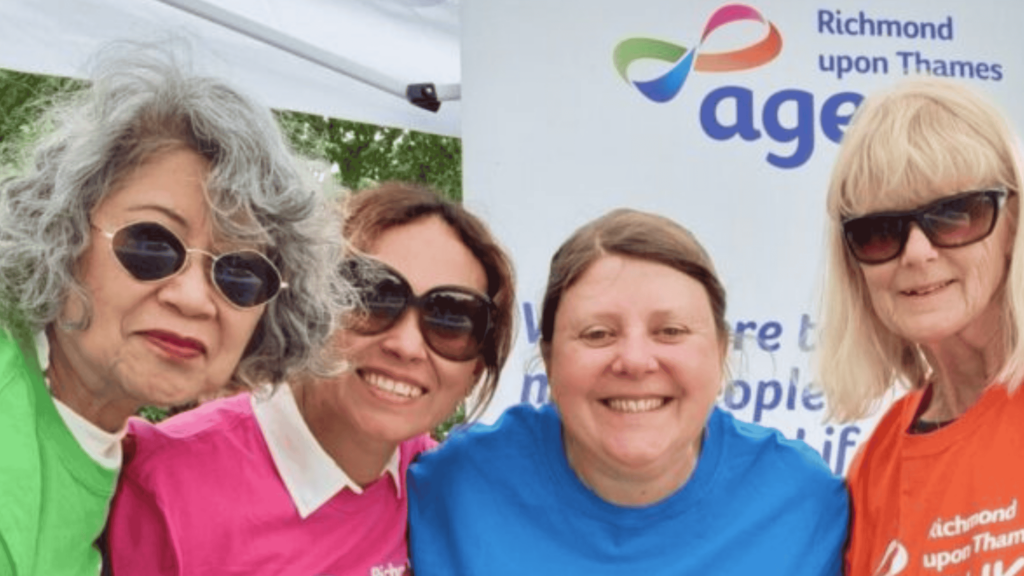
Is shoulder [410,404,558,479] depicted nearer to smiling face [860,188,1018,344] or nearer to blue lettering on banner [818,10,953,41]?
smiling face [860,188,1018,344]

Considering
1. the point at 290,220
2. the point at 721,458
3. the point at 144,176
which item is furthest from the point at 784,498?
the point at 144,176

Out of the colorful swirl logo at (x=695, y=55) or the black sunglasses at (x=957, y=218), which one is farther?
the colorful swirl logo at (x=695, y=55)

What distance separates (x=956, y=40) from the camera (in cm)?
390

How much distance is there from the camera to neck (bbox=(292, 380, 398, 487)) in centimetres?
262

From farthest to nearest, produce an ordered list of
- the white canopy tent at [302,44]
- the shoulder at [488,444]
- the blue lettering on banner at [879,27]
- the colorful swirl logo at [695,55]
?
1. the blue lettering on banner at [879,27]
2. the colorful swirl logo at [695,55]
3. the white canopy tent at [302,44]
4. the shoulder at [488,444]

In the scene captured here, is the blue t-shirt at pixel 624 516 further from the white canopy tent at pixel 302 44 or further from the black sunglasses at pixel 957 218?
the white canopy tent at pixel 302 44

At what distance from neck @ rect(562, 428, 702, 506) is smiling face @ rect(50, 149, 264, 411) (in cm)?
86

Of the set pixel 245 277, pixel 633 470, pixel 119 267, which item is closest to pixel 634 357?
pixel 633 470

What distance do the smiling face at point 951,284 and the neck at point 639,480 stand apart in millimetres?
532

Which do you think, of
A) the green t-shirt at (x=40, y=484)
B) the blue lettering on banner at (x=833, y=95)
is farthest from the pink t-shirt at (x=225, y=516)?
the blue lettering on banner at (x=833, y=95)

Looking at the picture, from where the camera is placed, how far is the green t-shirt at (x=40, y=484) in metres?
1.96

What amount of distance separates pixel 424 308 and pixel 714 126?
144cm

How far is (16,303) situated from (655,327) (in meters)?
1.18

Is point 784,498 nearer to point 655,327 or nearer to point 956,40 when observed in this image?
point 655,327
